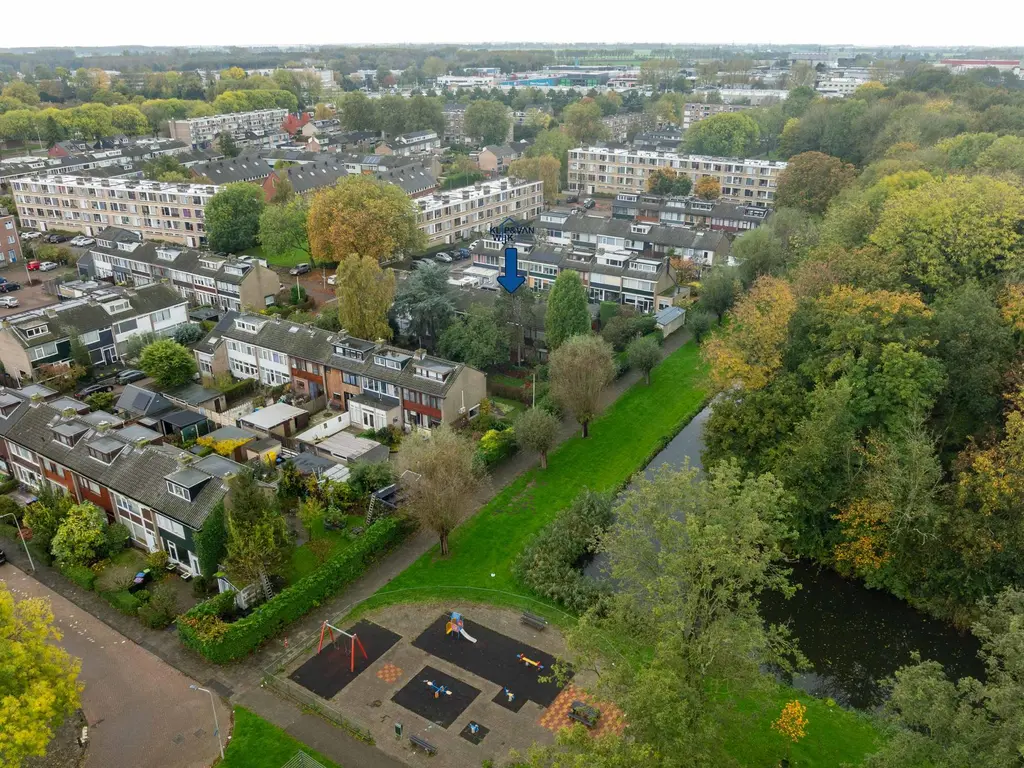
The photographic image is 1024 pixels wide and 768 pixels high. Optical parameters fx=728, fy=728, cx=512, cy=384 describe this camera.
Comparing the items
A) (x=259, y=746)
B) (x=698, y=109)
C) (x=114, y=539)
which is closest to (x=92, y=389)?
(x=114, y=539)

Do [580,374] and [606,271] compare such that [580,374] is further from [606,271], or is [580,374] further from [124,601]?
[124,601]

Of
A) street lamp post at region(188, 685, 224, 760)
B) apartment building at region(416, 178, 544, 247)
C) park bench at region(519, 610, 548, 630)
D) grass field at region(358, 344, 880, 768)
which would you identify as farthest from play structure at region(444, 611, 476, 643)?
apartment building at region(416, 178, 544, 247)

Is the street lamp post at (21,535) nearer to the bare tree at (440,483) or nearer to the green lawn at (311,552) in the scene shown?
the green lawn at (311,552)

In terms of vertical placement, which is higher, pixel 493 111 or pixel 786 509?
pixel 493 111

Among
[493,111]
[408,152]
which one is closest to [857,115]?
[493,111]

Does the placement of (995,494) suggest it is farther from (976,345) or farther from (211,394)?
(211,394)

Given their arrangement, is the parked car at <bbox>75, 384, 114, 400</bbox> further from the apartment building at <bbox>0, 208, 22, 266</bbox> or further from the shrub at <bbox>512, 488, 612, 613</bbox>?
the apartment building at <bbox>0, 208, 22, 266</bbox>

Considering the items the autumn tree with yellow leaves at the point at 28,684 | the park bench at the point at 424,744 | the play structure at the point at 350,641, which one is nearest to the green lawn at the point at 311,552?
the play structure at the point at 350,641
